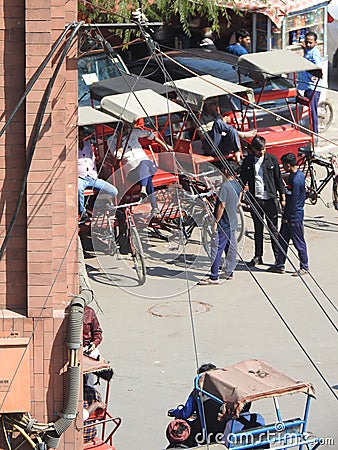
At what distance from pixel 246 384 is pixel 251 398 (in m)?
0.27

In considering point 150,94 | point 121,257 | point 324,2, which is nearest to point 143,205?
point 121,257

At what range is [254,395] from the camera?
25.5 feet

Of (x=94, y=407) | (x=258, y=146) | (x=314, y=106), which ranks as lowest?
(x=94, y=407)

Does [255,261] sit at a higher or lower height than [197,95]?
lower

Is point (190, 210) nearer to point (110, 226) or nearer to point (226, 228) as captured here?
point (226, 228)

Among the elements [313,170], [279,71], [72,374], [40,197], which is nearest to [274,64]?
[279,71]

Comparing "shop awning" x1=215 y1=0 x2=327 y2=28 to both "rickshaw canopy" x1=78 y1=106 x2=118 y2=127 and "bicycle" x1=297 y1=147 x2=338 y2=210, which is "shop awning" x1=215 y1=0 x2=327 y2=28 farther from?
"rickshaw canopy" x1=78 y1=106 x2=118 y2=127

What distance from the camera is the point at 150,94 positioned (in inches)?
569

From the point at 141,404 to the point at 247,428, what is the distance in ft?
7.17

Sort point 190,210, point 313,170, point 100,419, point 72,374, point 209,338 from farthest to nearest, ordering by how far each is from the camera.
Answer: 1. point 313,170
2. point 190,210
3. point 209,338
4. point 100,419
5. point 72,374

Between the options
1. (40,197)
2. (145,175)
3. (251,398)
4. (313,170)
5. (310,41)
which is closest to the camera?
(40,197)

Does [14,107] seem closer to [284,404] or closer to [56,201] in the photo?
[56,201]

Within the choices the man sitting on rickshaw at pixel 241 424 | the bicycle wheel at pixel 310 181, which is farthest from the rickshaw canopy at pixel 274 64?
the man sitting on rickshaw at pixel 241 424

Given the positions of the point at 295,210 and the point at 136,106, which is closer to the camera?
the point at 295,210
